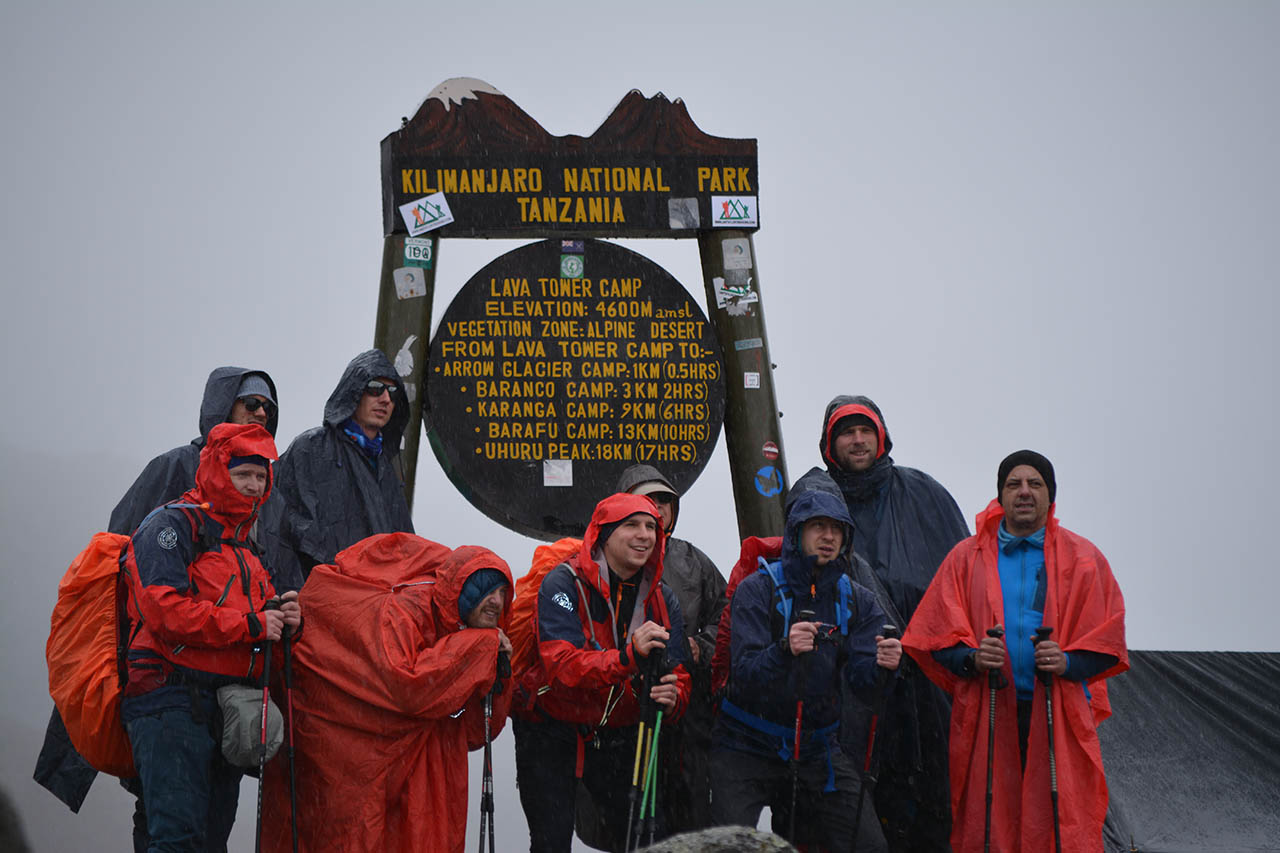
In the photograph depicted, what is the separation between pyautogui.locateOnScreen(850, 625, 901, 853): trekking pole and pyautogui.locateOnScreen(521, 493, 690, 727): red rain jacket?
821mm

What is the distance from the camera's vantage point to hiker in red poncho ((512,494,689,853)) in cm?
498

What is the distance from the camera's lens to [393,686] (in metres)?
4.68

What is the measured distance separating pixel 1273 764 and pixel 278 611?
6356 mm

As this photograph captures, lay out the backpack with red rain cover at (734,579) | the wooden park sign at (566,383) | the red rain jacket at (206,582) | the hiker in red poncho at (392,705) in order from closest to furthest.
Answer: the red rain jacket at (206,582) → the hiker in red poncho at (392,705) → the backpack with red rain cover at (734,579) → the wooden park sign at (566,383)

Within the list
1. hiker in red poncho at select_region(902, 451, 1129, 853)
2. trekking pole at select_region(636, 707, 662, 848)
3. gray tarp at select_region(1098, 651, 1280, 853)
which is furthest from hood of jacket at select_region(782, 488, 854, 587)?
gray tarp at select_region(1098, 651, 1280, 853)

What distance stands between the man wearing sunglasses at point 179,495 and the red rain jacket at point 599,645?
4.19 ft

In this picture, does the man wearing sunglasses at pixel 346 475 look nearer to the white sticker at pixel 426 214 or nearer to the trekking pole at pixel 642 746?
the white sticker at pixel 426 214

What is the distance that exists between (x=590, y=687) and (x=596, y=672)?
0.16 metres

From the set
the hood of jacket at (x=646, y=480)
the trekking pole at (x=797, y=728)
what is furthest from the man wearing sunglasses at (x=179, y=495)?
the trekking pole at (x=797, y=728)

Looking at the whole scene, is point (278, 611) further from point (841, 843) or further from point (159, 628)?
point (841, 843)

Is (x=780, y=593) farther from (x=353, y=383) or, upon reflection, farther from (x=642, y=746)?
(x=353, y=383)

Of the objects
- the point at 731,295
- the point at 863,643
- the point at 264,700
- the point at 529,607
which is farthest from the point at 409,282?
the point at 863,643

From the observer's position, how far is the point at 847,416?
5.84m

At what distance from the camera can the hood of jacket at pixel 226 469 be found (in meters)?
4.62
